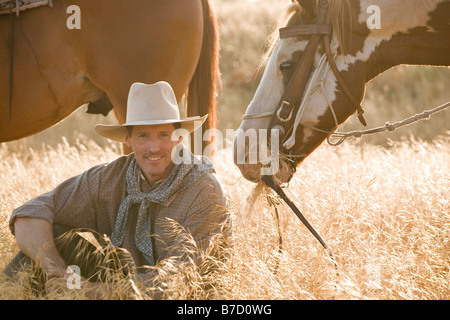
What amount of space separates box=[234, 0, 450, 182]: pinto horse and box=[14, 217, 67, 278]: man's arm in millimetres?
1139

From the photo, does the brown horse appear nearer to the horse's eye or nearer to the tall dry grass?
the tall dry grass

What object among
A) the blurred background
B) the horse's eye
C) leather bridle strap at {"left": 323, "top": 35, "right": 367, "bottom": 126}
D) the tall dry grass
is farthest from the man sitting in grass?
the blurred background

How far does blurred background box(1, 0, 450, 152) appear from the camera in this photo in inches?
421

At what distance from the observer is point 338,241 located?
376 centimetres

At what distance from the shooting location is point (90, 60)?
4.35m

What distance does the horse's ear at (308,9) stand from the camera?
3434 mm

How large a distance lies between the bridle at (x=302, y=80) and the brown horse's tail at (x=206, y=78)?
4.56ft

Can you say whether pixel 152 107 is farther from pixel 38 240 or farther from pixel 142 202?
pixel 38 240

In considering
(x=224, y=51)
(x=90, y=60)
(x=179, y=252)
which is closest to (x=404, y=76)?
(x=224, y=51)

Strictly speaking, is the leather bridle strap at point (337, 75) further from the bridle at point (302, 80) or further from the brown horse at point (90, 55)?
the brown horse at point (90, 55)

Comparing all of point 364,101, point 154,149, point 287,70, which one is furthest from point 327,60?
point 364,101

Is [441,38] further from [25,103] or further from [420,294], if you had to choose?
[25,103]

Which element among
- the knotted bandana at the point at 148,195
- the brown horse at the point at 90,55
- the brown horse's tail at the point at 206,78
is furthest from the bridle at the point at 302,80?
the brown horse's tail at the point at 206,78
